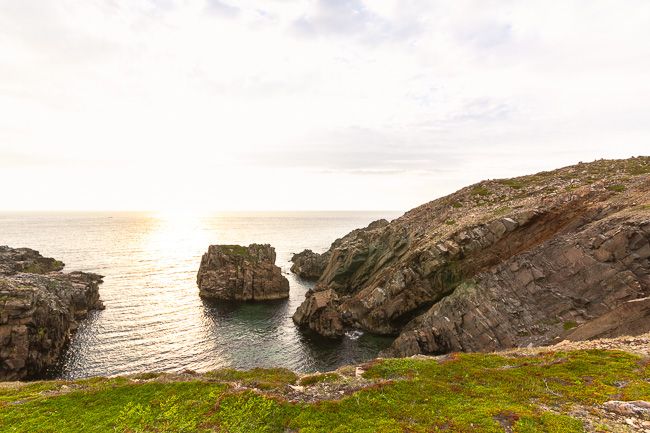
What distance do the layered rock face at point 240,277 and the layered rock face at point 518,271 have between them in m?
21.6

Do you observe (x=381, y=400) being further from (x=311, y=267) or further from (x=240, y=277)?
(x=311, y=267)

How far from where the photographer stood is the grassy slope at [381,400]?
18.4 m

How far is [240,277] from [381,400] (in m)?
72.6

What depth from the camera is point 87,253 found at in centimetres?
15175

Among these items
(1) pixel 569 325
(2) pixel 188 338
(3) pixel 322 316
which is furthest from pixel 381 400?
(2) pixel 188 338

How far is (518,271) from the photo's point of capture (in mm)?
48062

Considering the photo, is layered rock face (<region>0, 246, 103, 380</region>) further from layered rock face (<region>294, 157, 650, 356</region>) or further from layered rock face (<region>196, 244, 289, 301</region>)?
layered rock face (<region>294, 157, 650, 356</region>)

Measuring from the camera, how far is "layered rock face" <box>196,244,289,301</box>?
283 feet

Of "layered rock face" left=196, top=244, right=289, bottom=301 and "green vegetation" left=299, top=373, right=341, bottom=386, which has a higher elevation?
"green vegetation" left=299, top=373, right=341, bottom=386

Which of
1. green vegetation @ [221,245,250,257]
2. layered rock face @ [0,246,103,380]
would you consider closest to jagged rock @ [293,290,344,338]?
green vegetation @ [221,245,250,257]

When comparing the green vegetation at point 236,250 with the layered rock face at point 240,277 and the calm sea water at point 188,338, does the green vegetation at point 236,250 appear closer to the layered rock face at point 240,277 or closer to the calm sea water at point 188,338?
the layered rock face at point 240,277

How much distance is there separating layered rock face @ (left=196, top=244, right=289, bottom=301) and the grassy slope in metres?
59.0

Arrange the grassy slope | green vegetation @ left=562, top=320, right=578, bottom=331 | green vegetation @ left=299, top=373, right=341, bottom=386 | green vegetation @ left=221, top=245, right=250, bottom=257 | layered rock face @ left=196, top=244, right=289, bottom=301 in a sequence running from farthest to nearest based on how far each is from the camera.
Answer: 1. green vegetation @ left=221, top=245, right=250, bottom=257
2. layered rock face @ left=196, top=244, right=289, bottom=301
3. green vegetation @ left=562, top=320, right=578, bottom=331
4. green vegetation @ left=299, top=373, right=341, bottom=386
5. the grassy slope

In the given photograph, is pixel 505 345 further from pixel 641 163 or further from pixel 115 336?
pixel 115 336
